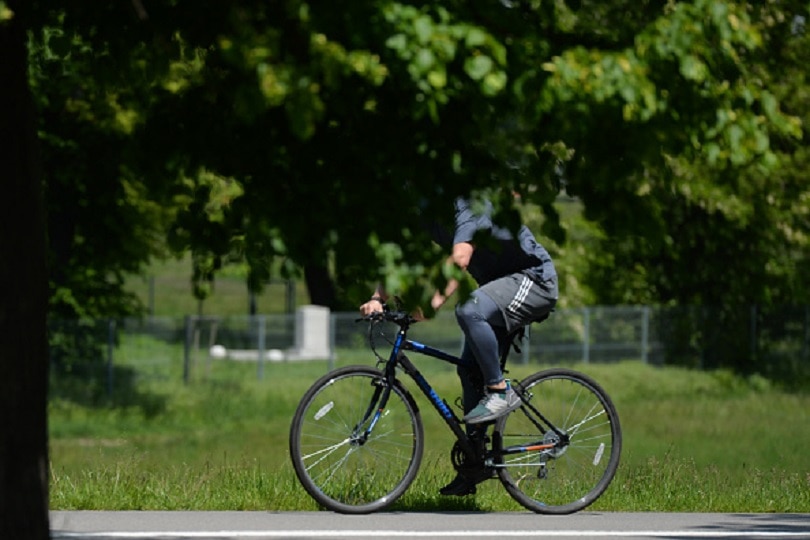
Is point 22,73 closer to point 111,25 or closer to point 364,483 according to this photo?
point 111,25

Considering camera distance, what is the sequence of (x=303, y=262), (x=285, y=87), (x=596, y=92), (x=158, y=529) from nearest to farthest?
(x=285, y=87)
(x=596, y=92)
(x=303, y=262)
(x=158, y=529)

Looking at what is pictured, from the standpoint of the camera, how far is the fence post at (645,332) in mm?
33844

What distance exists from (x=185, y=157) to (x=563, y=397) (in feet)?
11.6

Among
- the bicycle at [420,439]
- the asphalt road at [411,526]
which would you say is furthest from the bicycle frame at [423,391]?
the asphalt road at [411,526]

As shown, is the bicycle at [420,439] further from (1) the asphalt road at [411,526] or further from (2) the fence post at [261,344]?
(2) the fence post at [261,344]

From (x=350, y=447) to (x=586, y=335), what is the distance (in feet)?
83.8

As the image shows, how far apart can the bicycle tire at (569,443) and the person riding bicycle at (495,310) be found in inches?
10.0

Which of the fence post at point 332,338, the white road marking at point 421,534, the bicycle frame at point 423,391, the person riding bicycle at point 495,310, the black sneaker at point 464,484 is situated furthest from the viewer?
the fence post at point 332,338

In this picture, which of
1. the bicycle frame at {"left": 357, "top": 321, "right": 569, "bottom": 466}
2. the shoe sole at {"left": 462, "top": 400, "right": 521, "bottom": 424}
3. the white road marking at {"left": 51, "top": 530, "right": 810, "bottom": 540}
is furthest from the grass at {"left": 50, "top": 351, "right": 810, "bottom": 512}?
the white road marking at {"left": 51, "top": 530, "right": 810, "bottom": 540}

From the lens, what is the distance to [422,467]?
1324 cm

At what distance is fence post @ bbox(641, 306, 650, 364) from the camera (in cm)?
3384

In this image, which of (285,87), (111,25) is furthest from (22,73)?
(285,87)

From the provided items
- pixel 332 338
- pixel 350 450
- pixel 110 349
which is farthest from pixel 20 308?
pixel 332 338

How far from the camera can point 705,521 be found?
8359 millimetres
